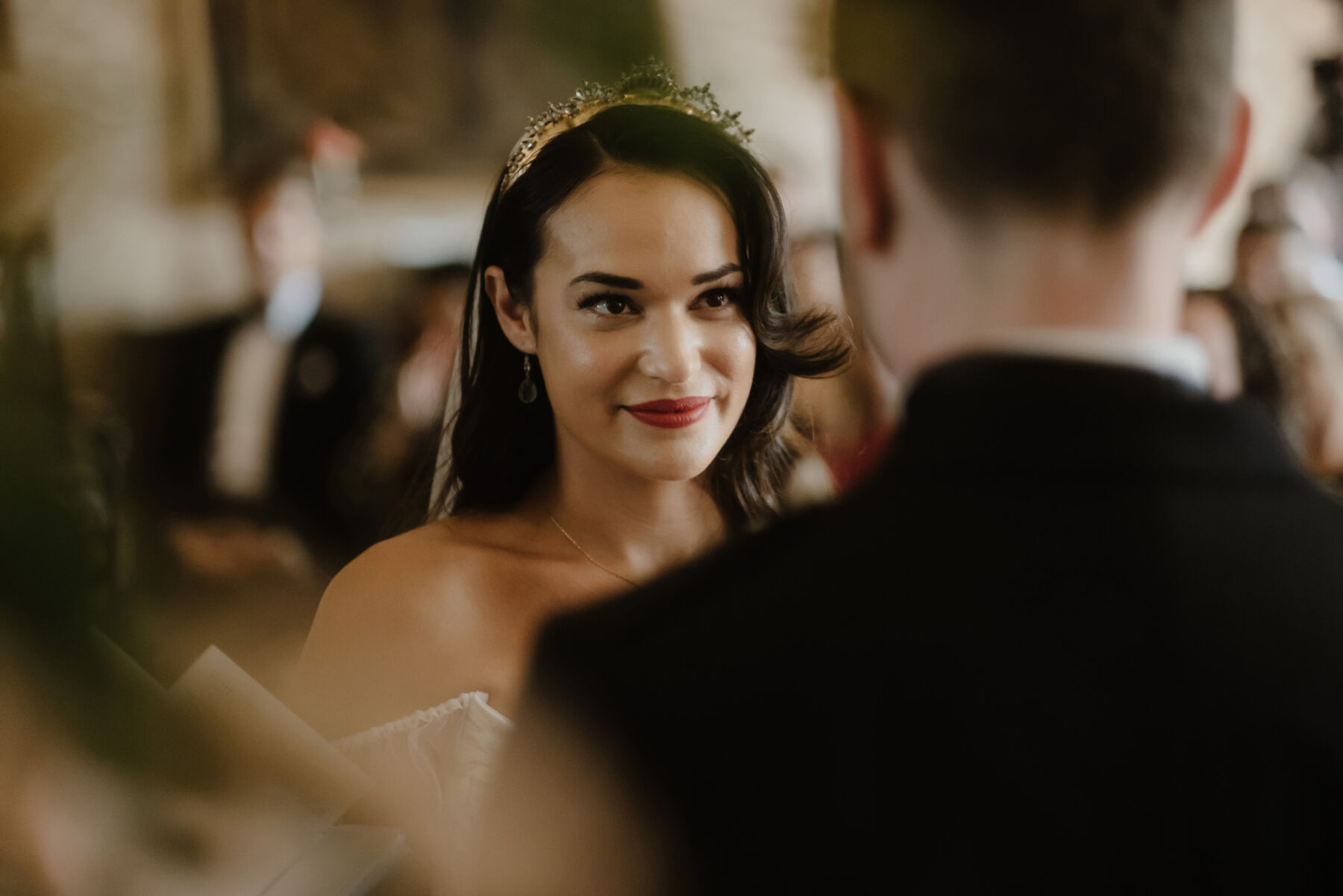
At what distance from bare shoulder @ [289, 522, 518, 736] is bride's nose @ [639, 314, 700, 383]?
34 centimetres

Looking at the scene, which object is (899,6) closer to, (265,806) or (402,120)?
(402,120)

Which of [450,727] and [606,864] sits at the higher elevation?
[606,864]

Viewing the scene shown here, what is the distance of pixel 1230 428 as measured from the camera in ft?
1.62

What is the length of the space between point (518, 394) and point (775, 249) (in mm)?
386

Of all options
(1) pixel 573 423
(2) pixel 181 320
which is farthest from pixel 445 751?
(2) pixel 181 320

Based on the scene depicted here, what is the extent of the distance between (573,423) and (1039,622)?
0.82 m

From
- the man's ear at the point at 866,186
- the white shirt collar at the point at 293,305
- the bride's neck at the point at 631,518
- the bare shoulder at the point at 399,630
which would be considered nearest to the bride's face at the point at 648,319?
the bride's neck at the point at 631,518

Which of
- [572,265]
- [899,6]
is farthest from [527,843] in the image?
[572,265]

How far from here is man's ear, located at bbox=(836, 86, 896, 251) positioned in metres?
0.48

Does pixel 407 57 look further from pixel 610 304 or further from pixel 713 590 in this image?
pixel 610 304

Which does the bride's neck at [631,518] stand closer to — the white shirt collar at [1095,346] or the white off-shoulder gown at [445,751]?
the white off-shoulder gown at [445,751]

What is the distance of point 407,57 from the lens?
0.23 meters

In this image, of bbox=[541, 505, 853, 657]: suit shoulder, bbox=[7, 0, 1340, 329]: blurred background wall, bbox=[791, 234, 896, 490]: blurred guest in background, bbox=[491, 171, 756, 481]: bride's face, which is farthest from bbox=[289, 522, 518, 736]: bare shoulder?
bbox=[7, 0, 1340, 329]: blurred background wall

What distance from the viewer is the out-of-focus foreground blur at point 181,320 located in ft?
0.59
